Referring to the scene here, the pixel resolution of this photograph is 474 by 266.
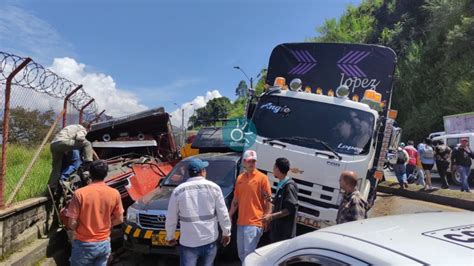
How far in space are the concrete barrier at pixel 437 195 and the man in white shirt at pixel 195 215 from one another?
8099 millimetres

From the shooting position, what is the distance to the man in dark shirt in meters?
4.75

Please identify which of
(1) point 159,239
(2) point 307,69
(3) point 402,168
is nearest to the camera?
(1) point 159,239

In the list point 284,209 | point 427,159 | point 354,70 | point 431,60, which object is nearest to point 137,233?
point 284,209

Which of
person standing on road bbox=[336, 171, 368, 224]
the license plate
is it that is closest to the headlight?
the license plate

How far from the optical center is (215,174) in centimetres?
706

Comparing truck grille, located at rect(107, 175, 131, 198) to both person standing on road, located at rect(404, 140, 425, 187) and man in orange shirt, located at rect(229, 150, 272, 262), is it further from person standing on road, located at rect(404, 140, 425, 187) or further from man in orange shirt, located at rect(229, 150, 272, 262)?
person standing on road, located at rect(404, 140, 425, 187)

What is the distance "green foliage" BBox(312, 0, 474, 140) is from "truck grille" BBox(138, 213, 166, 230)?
24.0 metres

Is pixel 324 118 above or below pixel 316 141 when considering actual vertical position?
above

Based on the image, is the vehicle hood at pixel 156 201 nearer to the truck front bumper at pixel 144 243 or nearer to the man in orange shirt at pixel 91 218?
the truck front bumper at pixel 144 243

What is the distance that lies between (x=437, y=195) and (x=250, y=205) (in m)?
7.86

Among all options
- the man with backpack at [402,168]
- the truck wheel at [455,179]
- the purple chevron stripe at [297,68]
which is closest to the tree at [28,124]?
the purple chevron stripe at [297,68]

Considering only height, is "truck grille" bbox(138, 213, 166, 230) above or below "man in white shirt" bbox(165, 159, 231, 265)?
below

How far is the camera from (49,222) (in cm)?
640

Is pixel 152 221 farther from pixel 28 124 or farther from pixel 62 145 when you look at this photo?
pixel 28 124
